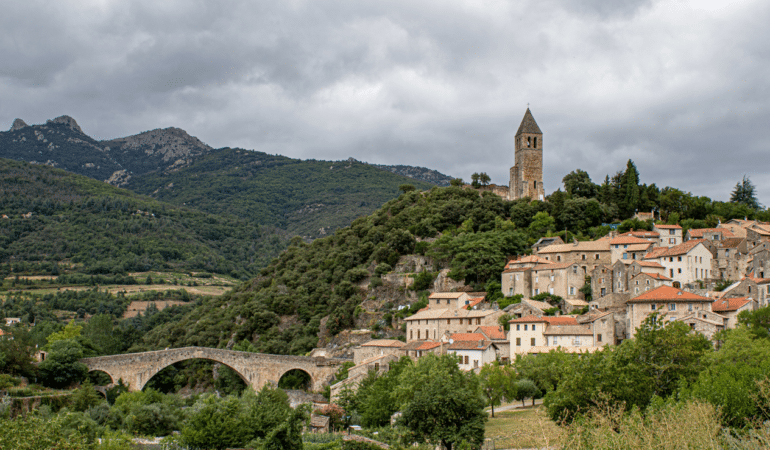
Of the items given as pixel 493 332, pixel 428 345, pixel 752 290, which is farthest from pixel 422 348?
pixel 752 290

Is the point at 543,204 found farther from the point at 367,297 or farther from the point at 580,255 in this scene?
the point at 367,297

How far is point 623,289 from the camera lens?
183 ft

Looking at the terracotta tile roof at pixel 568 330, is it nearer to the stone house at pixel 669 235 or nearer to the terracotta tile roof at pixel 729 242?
the terracotta tile roof at pixel 729 242

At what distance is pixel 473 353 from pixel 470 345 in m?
0.73

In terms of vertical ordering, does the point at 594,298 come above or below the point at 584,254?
below

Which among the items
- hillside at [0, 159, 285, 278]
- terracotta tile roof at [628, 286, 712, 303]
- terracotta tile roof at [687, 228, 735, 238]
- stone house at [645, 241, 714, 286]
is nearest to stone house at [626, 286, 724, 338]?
terracotta tile roof at [628, 286, 712, 303]

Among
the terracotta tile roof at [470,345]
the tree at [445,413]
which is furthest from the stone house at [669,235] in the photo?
the tree at [445,413]

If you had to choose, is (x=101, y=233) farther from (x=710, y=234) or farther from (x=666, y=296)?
(x=666, y=296)

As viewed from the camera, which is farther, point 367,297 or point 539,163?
point 539,163

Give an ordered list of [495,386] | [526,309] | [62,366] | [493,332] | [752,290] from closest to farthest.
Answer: [495,386], [752,290], [493,332], [62,366], [526,309]

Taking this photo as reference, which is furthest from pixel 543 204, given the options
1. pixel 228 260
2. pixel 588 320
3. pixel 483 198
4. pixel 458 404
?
pixel 228 260

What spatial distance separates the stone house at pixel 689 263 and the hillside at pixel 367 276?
16.0 m

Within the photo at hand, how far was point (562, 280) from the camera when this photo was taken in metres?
59.9

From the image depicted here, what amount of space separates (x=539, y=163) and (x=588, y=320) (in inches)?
1530
